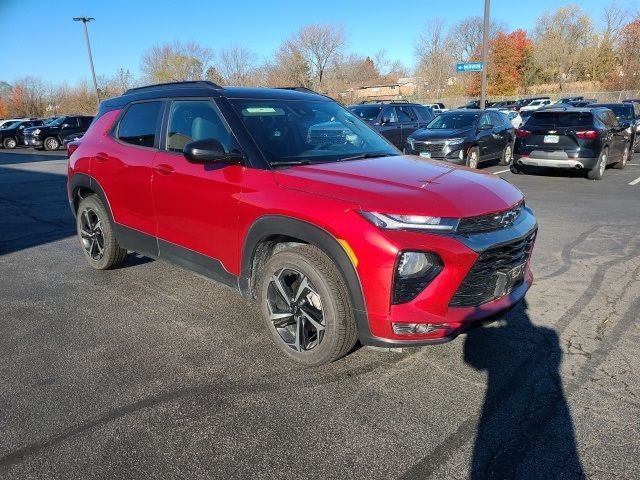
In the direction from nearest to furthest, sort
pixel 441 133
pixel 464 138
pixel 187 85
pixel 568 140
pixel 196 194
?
1. pixel 196 194
2. pixel 187 85
3. pixel 568 140
4. pixel 464 138
5. pixel 441 133

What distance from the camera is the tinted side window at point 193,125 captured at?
3.75 m

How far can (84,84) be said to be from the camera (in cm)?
5906

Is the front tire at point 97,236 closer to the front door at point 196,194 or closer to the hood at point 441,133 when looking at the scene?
the front door at point 196,194

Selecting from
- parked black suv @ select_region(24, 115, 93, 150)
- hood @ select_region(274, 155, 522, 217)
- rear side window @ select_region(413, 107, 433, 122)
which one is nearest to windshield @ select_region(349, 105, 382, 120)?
rear side window @ select_region(413, 107, 433, 122)

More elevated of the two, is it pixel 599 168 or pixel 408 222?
pixel 408 222

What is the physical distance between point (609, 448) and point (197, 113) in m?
3.50

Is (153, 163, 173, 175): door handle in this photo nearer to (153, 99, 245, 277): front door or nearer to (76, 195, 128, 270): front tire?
(153, 99, 245, 277): front door

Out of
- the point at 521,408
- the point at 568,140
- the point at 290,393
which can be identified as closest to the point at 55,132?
the point at 568,140

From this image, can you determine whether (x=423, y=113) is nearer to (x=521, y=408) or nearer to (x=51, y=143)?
(x=521, y=408)

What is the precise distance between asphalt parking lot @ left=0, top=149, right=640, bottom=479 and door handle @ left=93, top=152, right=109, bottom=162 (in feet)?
4.04

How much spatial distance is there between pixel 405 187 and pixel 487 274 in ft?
2.34

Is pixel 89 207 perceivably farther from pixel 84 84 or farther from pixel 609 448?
pixel 84 84

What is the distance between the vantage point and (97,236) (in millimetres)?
5223

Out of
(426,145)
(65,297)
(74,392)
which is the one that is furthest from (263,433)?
(426,145)
